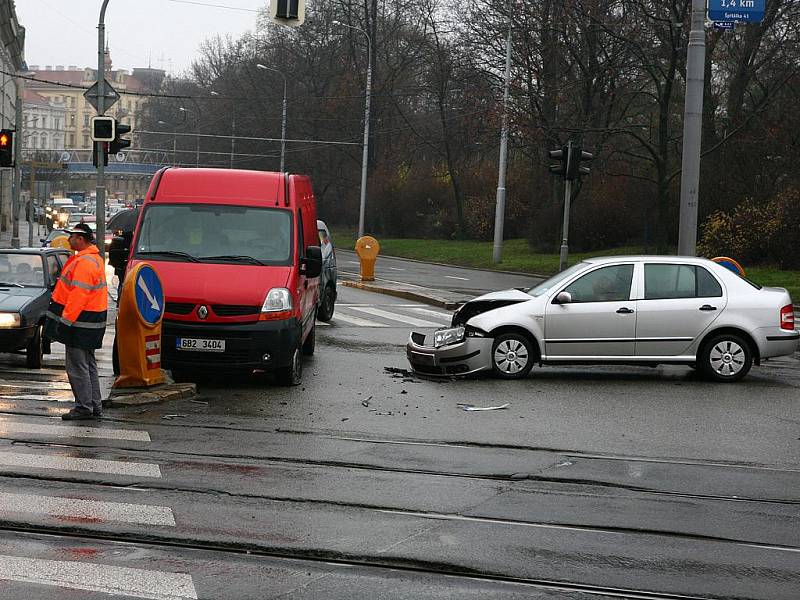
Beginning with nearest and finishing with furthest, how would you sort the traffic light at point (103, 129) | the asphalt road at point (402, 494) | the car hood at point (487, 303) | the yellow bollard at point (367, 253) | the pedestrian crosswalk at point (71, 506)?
the pedestrian crosswalk at point (71, 506)
the asphalt road at point (402, 494)
the car hood at point (487, 303)
the traffic light at point (103, 129)
the yellow bollard at point (367, 253)

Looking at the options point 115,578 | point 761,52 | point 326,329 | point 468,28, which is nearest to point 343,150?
point 468,28

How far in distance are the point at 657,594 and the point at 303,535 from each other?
199 cm

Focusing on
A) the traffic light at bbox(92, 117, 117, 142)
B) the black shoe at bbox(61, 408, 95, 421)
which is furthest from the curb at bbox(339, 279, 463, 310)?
the black shoe at bbox(61, 408, 95, 421)

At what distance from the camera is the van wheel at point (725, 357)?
14242mm

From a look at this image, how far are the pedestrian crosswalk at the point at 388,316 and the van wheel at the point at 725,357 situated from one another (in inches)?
302

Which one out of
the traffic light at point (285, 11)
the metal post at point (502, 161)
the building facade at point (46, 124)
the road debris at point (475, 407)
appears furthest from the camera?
the building facade at point (46, 124)

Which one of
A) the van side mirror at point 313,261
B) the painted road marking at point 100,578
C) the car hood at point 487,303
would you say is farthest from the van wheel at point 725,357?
the painted road marking at point 100,578

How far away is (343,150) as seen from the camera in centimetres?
7306

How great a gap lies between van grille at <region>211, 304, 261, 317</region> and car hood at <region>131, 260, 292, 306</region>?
4cm

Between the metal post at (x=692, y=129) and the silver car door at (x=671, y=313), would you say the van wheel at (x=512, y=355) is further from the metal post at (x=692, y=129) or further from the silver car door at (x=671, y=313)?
the metal post at (x=692, y=129)

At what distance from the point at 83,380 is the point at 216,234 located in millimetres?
3359

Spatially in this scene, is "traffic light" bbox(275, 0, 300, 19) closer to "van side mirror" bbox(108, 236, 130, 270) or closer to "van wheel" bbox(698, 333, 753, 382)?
"van side mirror" bbox(108, 236, 130, 270)

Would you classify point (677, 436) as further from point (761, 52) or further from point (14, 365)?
point (761, 52)

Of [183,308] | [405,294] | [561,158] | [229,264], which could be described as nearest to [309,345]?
[229,264]
